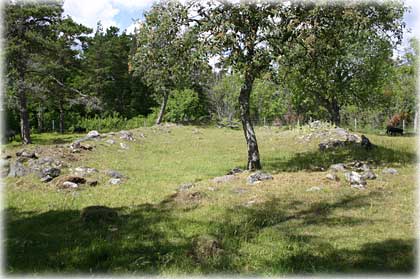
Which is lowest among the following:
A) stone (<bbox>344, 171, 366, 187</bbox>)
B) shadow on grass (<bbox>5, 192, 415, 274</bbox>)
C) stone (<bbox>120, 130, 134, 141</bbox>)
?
shadow on grass (<bbox>5, 192, 415, 274</bbox>)

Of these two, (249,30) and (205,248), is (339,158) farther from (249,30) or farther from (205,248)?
(205,248)

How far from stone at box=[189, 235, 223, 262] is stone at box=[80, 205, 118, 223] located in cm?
259

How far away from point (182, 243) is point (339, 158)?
11086 mm

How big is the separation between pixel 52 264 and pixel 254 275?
3.06 metres

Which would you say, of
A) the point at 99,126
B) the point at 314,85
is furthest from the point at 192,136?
the point at 99,126

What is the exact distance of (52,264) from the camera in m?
5.54

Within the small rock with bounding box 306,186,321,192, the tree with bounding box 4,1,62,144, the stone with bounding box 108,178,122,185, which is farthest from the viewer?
the tree with bounding box 4,1,62,144

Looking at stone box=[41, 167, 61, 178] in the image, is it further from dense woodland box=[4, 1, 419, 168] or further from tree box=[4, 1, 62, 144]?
tree box=[4, 1, 62, 144]

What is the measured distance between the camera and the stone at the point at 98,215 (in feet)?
25.3

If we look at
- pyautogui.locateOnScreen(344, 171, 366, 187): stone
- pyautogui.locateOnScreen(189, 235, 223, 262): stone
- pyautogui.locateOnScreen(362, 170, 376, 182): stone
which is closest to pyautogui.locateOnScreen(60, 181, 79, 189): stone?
pyautogui.locateOnScreen(189, 235, 223, 262): stone

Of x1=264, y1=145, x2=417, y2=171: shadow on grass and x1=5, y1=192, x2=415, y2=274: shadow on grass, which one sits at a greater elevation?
x1=264, y1=145, x2=417, y2=171: shadow on grass

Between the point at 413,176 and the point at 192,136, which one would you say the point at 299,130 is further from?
the point at 413,176

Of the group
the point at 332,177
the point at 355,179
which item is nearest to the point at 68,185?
the point at 332,177

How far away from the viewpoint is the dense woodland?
11.7 meters
